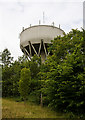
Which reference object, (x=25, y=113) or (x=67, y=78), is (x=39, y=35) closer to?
(x=67, y=78)

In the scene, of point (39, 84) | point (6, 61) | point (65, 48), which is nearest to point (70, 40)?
point (65, 48)

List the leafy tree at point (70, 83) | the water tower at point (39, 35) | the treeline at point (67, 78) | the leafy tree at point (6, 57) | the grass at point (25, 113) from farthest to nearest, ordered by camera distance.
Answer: the leafy tree at point (6, 57)
the water tower at point (39, 35)
the treeline at point (67, 78)
the leafy tree at point (70, 83)
the grass at point (25, 113)

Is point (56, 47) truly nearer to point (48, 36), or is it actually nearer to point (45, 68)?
point (45, 68)

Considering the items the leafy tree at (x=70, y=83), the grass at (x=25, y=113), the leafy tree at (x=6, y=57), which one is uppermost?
the leafy tree at (x=6, y=57)

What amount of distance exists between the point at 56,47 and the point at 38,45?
7.03 m

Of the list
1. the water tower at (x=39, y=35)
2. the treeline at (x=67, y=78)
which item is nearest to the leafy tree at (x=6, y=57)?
the water tower at (x=39, y=35)

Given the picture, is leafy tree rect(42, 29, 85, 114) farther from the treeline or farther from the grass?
the grass

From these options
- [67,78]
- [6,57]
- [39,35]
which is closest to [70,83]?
[67,78]

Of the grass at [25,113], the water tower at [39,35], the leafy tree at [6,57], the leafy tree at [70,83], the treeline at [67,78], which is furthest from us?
the leafy tree at [6,57]

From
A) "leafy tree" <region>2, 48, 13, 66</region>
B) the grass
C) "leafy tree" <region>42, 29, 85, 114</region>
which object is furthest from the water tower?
"leafy tree" <region>2, 48, 13, 66</region>

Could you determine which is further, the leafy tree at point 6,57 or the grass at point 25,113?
the leafy tree at point 6,57

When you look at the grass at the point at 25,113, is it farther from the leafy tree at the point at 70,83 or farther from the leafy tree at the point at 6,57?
the leafy tree at the point at 6,57

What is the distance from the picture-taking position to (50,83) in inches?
423

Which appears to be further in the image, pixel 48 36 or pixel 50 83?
pixel 48 36
